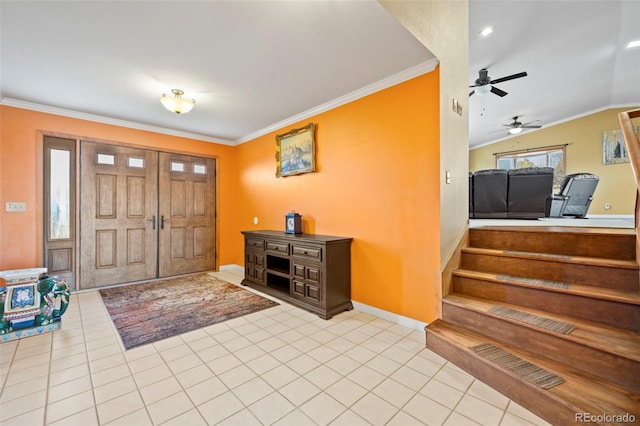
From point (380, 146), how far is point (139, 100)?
10.6ft

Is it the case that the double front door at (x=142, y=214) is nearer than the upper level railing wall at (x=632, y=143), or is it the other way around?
the upper level railing wall at (x=632, y=143)

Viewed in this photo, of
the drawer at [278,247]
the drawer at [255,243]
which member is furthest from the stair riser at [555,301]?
the drawer at [255,243]

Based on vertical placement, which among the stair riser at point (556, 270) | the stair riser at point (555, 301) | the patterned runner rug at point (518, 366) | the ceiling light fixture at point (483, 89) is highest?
the ceiling light fixture at point (483, 89)

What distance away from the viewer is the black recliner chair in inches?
213

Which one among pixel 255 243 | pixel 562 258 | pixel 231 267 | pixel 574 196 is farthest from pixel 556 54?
pixel 231 267

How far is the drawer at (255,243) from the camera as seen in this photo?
4029 millimetres

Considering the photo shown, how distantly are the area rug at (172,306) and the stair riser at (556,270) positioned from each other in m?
2.53

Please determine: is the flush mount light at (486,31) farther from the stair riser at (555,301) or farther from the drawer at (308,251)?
the drawer at (308,251)

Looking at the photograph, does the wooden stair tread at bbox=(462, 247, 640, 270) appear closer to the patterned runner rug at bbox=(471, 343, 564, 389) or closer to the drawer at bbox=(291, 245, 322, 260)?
the patterned runner rug at bbox=(471, 343, 564, 389)

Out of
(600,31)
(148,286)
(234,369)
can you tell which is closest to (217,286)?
(148,286)

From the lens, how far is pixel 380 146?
10.0ft

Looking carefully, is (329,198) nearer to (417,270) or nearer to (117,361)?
(417,270)

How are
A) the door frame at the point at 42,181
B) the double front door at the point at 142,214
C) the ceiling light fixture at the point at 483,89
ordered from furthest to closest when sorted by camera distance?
the ceiling light fixture at the point at 483,89 < the double front door at the point at 142,214 < the door frame at the point at 42,181

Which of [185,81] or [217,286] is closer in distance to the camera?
[185,81]
